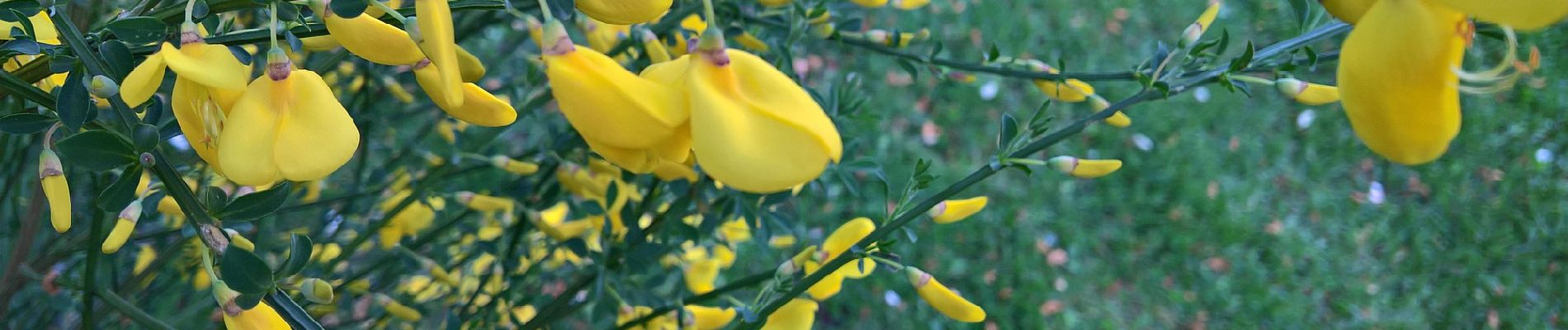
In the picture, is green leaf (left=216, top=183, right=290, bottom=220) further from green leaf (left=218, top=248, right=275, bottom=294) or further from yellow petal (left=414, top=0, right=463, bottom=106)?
yellow petal (left=414, top=0, right=463, bottom=106)

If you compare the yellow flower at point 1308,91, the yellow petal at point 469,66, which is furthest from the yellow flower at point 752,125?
the yellow flower at point 1308,91

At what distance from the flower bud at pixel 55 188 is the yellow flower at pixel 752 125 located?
0.39 m

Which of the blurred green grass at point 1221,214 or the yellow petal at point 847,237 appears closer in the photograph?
the yellow petal at point 847,237

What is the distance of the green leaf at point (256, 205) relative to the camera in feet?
1.93

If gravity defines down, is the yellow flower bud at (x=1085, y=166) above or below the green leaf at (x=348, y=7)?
below

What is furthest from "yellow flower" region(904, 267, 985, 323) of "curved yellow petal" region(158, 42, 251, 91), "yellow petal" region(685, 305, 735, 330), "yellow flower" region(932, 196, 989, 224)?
"curved yellow petal" region(158, 42, 251, 91)

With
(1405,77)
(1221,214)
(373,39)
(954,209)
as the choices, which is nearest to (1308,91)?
(954,209)

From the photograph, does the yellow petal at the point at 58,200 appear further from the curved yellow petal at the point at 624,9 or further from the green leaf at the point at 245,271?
the curved yellow petal at the point at 624,9

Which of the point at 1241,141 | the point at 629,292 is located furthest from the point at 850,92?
the point at 1241,141

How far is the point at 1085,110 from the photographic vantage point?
9.91 feet

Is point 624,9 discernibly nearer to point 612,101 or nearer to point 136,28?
point 612,101

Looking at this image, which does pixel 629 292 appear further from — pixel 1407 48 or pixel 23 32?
pixel 1407 48

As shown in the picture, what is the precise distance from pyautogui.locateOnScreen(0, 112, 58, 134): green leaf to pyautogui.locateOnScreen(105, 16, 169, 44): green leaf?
91 millimetres

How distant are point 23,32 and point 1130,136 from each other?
282cm
